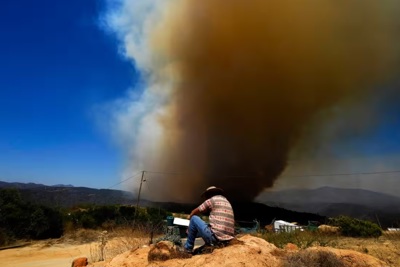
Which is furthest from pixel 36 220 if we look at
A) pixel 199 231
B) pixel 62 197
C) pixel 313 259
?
pixel 62 197

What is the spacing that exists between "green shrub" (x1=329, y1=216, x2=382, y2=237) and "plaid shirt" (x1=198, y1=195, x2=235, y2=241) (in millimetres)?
15445

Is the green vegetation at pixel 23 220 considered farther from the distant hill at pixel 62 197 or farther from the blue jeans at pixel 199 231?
the blue jeans at pixel 199 231

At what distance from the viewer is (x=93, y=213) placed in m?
29.3

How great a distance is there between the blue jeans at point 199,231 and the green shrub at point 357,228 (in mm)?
15581

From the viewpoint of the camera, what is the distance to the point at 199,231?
214 inches

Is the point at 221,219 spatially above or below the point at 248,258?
above

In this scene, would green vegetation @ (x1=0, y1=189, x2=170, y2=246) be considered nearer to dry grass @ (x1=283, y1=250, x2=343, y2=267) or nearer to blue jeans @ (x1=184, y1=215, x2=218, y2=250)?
blue jeans @ (x1=184, y1=215, x2=218, y2=250)

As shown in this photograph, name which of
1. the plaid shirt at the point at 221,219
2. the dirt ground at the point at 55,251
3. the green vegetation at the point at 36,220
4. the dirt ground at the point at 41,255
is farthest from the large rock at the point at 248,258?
the green vegetation at the point at 36,220

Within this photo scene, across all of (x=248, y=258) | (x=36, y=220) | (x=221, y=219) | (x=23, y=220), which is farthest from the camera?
(x=36, y=220)

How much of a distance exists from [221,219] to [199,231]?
436mm

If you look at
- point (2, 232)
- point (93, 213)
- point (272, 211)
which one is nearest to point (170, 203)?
point (272, 211)

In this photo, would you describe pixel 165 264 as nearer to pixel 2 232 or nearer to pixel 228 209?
pixel 228 209

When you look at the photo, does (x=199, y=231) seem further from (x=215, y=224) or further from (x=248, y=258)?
(x=248, y=258)

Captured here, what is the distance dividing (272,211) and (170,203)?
54.9 ft
